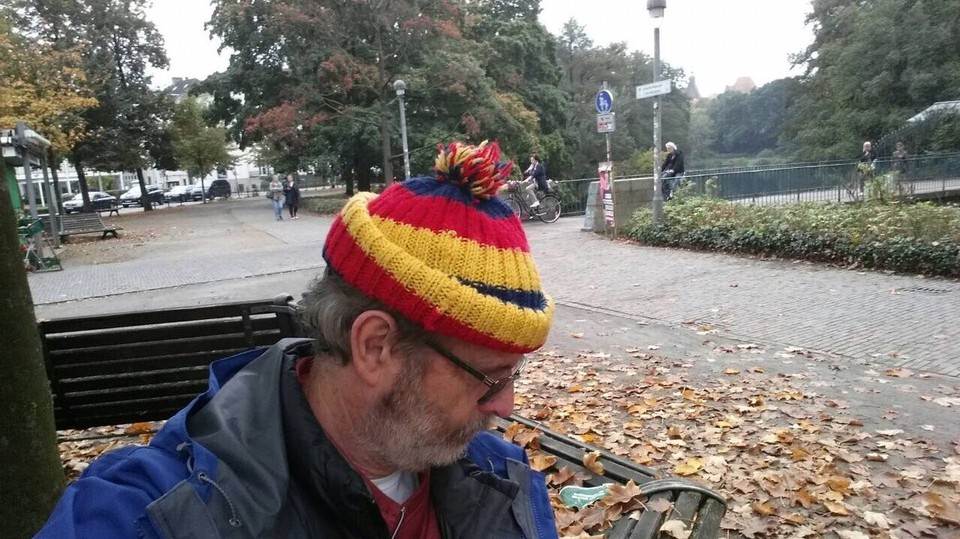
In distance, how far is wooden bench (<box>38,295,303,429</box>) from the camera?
3.66 metres

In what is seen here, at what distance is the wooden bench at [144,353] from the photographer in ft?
12.0

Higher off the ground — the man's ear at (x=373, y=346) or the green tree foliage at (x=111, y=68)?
the green tree foliage at (x=111, y=68)

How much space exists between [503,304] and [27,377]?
2.11 meters

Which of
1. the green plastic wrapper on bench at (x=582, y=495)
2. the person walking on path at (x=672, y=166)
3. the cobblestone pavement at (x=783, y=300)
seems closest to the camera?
the green plastic wrapper on bench at (x=582, y=495)

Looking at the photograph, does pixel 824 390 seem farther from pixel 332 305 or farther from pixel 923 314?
pixel 332 305

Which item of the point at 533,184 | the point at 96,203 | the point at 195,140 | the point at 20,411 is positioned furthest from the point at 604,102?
the point at 96,203

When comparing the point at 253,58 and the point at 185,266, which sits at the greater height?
the point at 253,58

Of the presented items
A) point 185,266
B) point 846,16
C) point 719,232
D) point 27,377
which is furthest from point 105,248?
point 846,16

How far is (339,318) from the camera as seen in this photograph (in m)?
1.45

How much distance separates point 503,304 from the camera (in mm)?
1356

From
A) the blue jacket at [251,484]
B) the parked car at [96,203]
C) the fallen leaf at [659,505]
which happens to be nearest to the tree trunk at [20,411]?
the blue jacket at [251,484]

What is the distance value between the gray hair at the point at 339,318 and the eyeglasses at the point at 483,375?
0.13 feet

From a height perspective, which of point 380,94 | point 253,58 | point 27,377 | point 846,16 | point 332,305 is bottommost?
point 27,377

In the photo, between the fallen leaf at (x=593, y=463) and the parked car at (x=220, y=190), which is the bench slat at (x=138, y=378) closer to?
the fallen leaf at (x=593, y=463)
